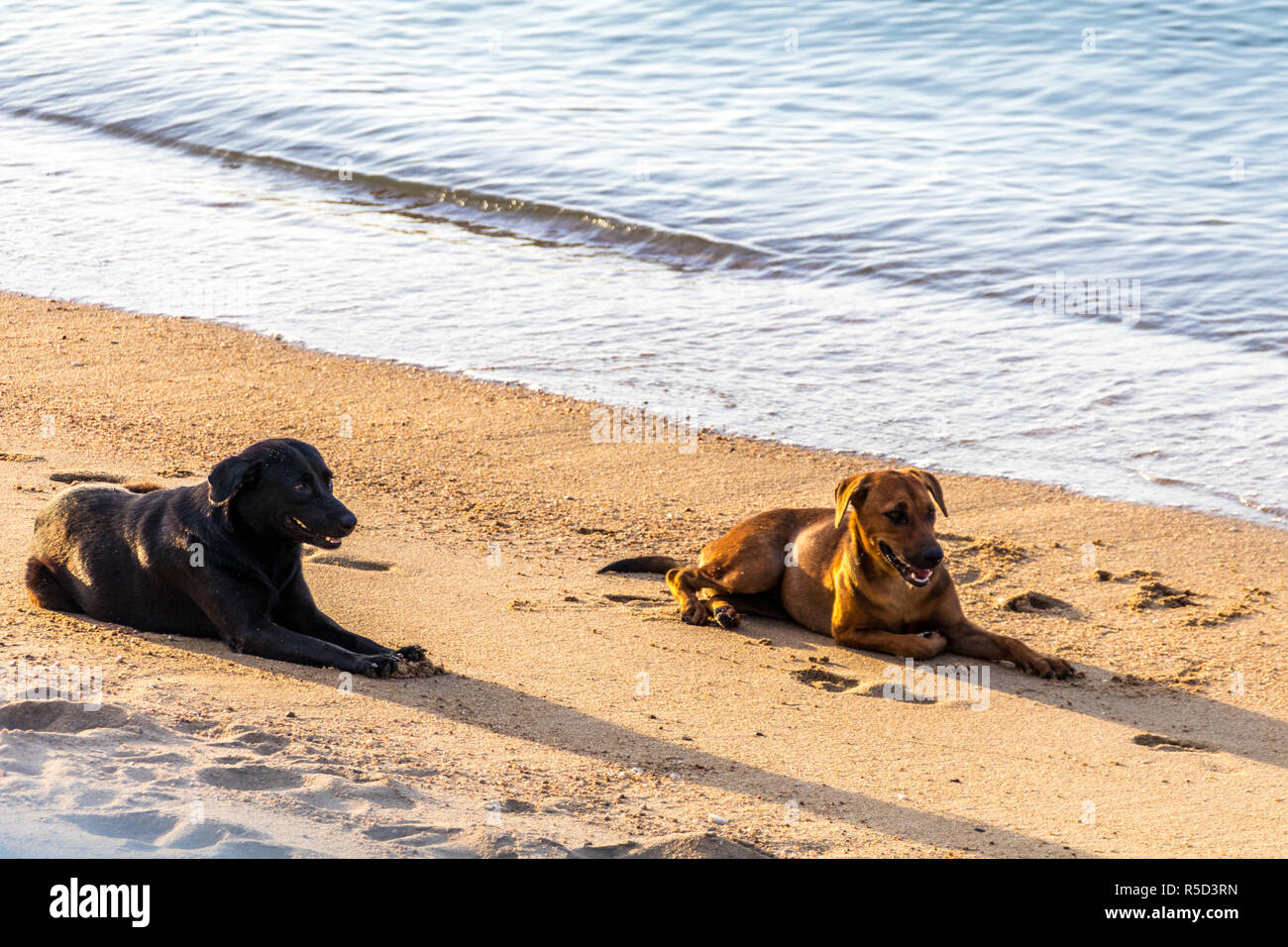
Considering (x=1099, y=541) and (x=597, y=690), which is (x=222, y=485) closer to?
→ (x=597, y=690)

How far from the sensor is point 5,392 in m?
8.80

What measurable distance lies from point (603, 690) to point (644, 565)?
143cm

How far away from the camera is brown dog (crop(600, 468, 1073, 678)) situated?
5668 millimetres

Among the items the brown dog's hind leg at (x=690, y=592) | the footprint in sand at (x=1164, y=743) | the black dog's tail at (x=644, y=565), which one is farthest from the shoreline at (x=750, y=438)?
the footprint in sand at (x=1164, y=743)

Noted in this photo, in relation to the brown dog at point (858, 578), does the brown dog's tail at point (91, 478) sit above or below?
above

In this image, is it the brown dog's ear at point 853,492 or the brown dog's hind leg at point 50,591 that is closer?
the brown dog's hind leg at point 50,591

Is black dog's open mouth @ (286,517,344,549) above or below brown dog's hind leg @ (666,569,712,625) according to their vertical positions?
above

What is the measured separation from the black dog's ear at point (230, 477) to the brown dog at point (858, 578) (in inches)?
74.3

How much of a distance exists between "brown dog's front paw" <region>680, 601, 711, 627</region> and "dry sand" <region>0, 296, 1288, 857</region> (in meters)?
0.07

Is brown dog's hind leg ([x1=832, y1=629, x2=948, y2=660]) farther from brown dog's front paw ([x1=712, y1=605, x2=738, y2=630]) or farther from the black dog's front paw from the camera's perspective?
the black dog's front paw

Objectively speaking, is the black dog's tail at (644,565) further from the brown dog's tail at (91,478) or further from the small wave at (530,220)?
the small wave at (530,220)

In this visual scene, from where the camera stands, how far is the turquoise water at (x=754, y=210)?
9.46 m

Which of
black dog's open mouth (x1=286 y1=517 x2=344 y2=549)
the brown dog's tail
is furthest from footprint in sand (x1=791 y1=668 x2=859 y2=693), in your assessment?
the brown dog's tail
